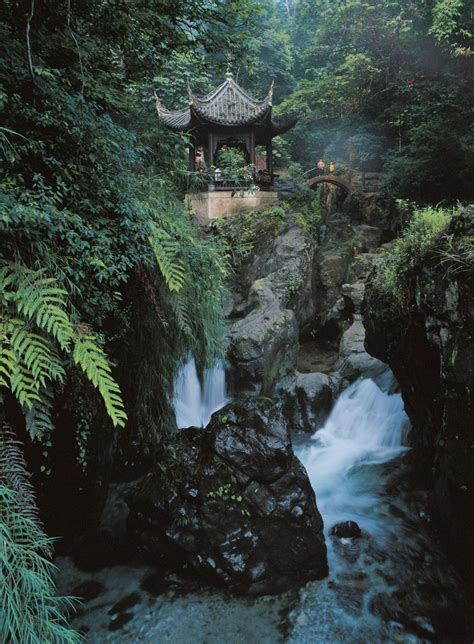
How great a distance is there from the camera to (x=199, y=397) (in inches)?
313

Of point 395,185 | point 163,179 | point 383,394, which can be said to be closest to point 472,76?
point 395,185

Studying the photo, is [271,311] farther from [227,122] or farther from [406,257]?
[227,122]

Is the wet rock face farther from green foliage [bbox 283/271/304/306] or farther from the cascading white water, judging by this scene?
green foliage [bbox 283/271/304/306]

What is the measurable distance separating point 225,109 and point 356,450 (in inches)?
489

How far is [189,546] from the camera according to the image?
407cm

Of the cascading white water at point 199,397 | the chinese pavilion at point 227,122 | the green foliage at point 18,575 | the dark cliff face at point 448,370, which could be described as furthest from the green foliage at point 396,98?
the green foliage at point 18,575

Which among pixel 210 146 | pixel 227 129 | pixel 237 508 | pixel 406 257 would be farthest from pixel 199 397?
pixel 227 129

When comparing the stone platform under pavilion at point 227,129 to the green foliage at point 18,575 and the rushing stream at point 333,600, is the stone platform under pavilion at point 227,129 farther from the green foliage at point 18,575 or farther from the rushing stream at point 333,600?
the green foliage at point 18,575

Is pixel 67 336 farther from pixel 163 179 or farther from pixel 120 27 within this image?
pixel 120 27

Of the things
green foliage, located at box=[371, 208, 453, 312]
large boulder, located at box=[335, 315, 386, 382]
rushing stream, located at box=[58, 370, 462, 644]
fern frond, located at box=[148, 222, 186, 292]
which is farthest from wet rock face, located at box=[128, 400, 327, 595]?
large boulder, located at box=[335, 315, 386, 382]

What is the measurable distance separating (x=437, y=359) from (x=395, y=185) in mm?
9087

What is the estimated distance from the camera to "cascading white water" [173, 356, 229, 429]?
23.7ft

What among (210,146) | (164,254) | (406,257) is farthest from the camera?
(210,146)

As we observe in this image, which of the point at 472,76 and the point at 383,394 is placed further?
the point at 472,76
